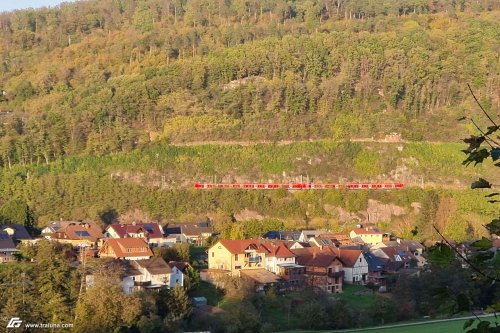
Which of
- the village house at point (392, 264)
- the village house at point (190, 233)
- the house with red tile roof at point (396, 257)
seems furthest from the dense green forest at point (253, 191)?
the village house at point (392, 264)

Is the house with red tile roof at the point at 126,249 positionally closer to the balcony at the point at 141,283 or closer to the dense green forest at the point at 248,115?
the balcony at the point at 141,283

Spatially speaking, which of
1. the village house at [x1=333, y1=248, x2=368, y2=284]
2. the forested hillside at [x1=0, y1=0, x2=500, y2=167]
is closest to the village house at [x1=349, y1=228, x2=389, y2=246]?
the village house at [x1=333, y1=248, x2=368, y2=284]

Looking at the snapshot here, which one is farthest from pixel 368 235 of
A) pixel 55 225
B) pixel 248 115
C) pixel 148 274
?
pixel 248 115

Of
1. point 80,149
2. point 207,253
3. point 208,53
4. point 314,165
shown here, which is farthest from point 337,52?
point 207,253

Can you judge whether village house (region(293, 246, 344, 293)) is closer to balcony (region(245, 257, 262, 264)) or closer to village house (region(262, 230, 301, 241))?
balcony (region(245, 257, 262, 264))

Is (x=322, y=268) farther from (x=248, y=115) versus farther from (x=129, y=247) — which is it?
(x=248, y=115)

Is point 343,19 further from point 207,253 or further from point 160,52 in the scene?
Answer: point 207,253
